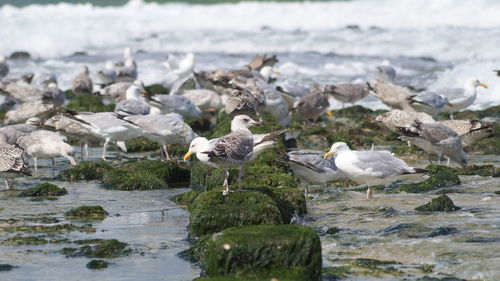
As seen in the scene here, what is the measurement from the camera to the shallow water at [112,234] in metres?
5.94

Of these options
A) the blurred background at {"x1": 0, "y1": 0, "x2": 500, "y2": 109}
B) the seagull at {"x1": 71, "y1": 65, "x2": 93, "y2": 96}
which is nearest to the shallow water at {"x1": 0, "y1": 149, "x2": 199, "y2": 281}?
the seagull at {"x1": 71, "y1": 65, "x2": 93, "y2": 96}

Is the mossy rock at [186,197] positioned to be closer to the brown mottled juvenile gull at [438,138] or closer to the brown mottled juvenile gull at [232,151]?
the brown mottled juvenile gull at [232,151]

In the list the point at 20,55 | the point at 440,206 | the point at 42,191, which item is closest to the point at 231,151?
the point at 440,206

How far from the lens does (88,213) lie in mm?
7906

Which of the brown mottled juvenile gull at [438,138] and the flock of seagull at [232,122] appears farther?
the brown mottled juvenile gull at [438,138]

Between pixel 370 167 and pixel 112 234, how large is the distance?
281 cm

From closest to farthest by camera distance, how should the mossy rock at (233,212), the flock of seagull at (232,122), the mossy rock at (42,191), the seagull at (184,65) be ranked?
the mossy rock at (233,212)
the flock of seagull at (232,122)
the mossy rock at (42,191)
the seagull at (184,65)

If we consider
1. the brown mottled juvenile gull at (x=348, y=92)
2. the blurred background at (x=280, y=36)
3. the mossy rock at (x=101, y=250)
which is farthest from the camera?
the blurred background at (x=280, y=36)

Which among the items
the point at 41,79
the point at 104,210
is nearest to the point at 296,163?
the point at 104,210

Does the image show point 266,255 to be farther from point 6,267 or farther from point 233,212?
point 6,267

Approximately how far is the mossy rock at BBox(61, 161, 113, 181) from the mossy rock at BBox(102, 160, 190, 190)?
6.4 inches

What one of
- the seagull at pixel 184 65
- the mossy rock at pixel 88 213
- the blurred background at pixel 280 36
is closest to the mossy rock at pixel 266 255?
the mossy rock at pixel 88 213

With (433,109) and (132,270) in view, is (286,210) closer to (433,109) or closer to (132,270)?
(132,270)

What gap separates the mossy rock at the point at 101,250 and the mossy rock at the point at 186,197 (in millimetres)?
1918
